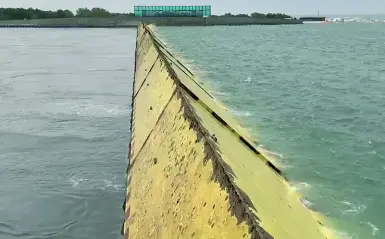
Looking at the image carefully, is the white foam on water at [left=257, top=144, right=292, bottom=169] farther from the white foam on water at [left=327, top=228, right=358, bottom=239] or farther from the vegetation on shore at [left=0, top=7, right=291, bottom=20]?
the vegetation on shore at [left=0, top=7, right=291, bottom=20]

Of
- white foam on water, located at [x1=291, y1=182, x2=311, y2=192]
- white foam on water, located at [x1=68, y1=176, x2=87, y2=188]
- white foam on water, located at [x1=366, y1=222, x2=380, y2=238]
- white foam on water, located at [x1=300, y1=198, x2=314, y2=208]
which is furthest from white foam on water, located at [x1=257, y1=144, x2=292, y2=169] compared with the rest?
white foam on water, located at [x1=68, y1=176, x2=87, y2=188]

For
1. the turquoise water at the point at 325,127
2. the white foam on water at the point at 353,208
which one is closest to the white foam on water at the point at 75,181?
the turquoise water at the point at 325,127

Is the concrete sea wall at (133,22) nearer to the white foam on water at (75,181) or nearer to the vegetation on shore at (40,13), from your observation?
the vegetation on shore at (40,13)

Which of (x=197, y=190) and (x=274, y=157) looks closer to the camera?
(x=197, y=190)

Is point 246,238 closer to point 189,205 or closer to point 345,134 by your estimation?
point 189,205

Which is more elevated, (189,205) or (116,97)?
(189,205)

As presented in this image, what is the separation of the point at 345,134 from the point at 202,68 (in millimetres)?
15178

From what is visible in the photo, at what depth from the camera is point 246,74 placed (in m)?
25.3

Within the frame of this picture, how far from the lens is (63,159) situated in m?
11.5

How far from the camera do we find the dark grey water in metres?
8.12

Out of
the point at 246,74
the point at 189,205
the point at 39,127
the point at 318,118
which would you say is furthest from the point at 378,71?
the point at 189,205

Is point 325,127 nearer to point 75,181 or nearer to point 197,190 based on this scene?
point 75,181

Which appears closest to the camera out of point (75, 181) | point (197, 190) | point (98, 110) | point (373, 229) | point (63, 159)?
point (197, 190)

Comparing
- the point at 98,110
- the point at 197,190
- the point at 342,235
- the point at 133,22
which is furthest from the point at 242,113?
→ the point at 133,22
